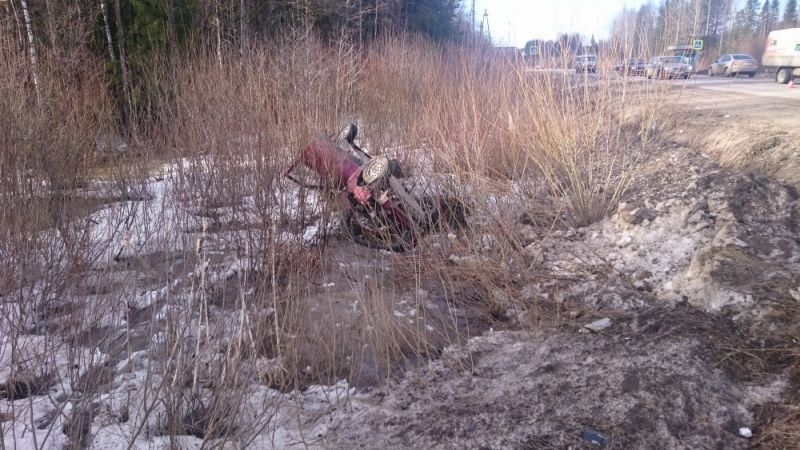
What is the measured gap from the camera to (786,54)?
19.4 metres

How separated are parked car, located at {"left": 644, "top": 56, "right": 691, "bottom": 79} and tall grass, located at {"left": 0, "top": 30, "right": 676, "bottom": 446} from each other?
0.20 meters

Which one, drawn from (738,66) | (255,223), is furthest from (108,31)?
(738,66)

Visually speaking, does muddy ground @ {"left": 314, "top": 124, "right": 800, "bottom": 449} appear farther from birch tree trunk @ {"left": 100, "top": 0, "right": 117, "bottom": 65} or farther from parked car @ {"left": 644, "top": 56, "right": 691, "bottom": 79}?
birch tree trunk @ {"left": 100, "top": 0, "right": 117, "bottom": 65}

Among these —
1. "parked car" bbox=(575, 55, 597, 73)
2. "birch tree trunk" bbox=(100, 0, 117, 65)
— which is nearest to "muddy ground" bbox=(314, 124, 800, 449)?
"parked car" bbox=(575, 55, 597, 73)

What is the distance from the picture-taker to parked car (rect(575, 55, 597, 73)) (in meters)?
5.88

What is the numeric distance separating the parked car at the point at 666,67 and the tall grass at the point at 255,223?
20 cm

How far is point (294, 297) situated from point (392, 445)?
130cm

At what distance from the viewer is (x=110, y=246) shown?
4.39 m

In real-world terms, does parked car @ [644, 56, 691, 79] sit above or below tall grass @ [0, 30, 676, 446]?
above

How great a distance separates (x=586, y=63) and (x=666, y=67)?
2.65ft

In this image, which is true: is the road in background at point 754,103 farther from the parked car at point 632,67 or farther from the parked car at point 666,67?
the parked car at point 632,67

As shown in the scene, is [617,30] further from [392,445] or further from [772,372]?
[392,445]

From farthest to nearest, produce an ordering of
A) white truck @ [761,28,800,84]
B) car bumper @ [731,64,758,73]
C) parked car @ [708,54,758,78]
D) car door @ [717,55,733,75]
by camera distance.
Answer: car door @ [717,55,733,75] → parked car @ [708,54,758,78] → car bumper @ [731,64,758,73] → white truck @ [761,28,800,84]

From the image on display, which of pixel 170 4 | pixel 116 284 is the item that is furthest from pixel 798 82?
pixel 116 284
